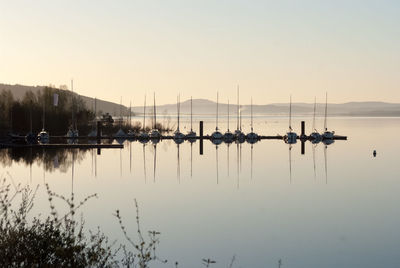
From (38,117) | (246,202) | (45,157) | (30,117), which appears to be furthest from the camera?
(38,117)

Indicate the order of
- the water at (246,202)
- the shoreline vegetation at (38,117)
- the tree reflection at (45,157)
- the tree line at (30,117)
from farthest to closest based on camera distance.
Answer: the shoreline vegetation at (38,117) < the tree line at (30,117) < the tree reflection at (45,157) < the water at (246,202)

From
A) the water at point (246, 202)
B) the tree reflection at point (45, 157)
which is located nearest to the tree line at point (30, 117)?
the tree reflection at point (45, 157)

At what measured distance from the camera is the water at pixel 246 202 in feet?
58.4

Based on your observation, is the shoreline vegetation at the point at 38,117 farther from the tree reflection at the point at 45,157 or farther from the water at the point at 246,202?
the water at the point at 246,202

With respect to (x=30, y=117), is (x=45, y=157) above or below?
below

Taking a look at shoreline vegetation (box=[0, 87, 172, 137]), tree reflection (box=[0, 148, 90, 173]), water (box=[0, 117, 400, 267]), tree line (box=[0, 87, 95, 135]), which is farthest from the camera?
shoreline vegetation (box=[0, 87, 172, 137])

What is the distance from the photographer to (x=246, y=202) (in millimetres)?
27469

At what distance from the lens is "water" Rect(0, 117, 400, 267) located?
17.8 metres

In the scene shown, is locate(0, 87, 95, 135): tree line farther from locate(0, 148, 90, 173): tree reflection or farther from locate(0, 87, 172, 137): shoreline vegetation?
locate(0, 148, 90, 173): tree reflection

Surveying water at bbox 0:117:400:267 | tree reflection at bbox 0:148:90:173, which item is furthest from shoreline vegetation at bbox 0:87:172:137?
water at bbox 0:117:400:267

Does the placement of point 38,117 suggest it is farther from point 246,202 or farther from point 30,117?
point 246,202

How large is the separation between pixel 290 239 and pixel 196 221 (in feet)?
15.0

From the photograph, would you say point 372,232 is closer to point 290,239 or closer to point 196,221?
point 290,239

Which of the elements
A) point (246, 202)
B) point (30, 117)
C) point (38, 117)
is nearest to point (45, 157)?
point (30, 117)
